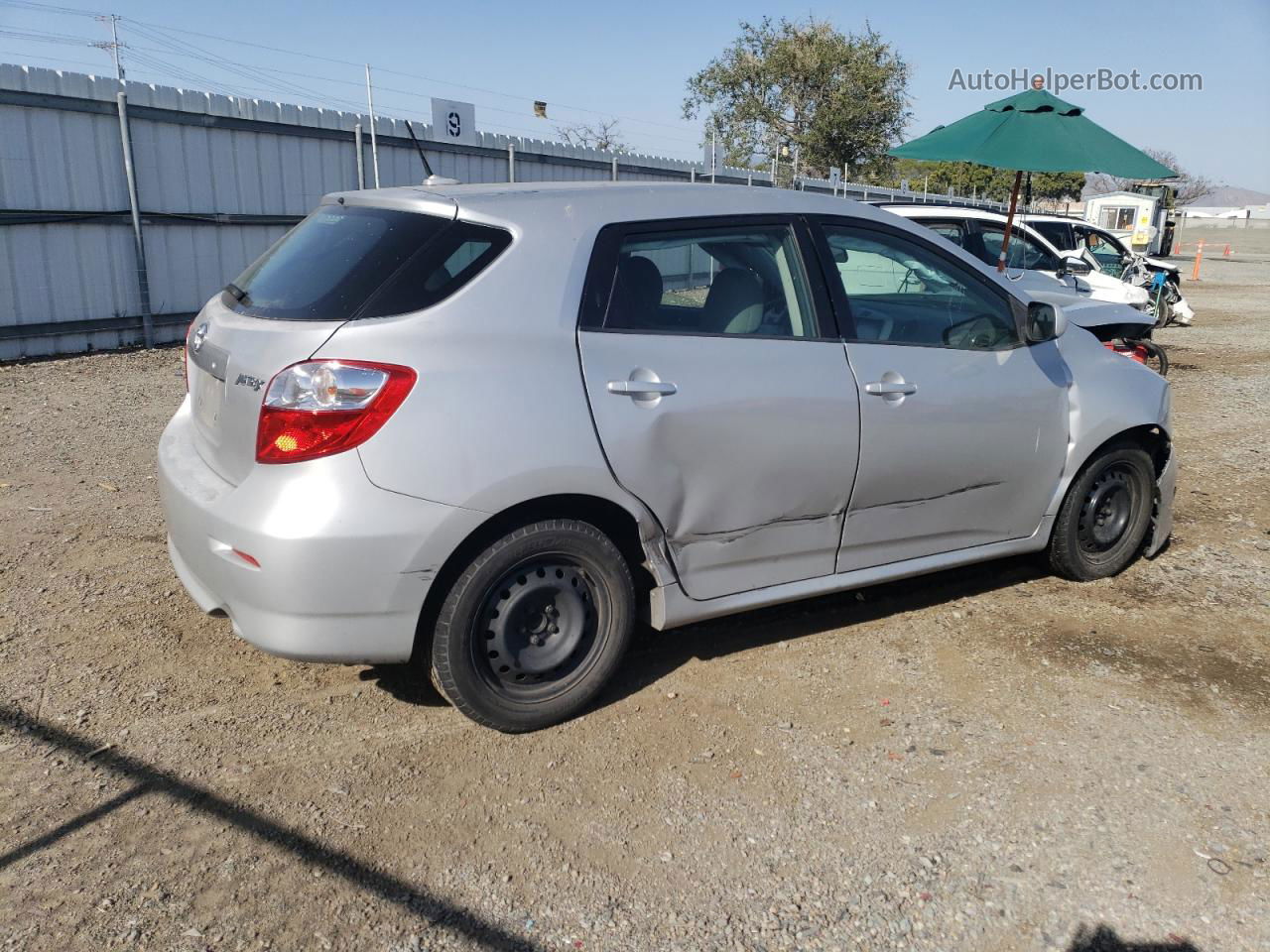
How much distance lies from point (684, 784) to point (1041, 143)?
620cm

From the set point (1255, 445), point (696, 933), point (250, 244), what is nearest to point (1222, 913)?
point (696, 933)

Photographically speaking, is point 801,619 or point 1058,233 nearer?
point 801,619

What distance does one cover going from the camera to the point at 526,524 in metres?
→ 3.22

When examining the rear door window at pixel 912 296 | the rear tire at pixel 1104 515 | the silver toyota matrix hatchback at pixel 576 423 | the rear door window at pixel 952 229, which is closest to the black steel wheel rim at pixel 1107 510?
the rear tire at pixel 1104 515

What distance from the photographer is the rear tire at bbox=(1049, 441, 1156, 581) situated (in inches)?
183

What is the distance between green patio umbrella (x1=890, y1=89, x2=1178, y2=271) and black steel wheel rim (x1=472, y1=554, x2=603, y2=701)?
220 inches

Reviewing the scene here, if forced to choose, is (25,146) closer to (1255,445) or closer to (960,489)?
(960,489)

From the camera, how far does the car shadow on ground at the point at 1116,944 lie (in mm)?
2484

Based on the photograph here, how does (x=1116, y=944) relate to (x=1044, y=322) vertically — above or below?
below

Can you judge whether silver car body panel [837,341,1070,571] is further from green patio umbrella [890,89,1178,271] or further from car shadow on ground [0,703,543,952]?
green patio umbrella [890,89,1178,271]

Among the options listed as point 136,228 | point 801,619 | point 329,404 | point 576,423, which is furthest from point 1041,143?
point 136,228

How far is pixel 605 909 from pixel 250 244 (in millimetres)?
10548

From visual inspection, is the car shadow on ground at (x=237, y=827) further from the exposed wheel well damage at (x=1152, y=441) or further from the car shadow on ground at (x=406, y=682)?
the exposed wheel well damage at (x=1152, y=441)

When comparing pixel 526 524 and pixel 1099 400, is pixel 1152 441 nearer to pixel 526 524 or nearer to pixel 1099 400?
pixel 1099 400
